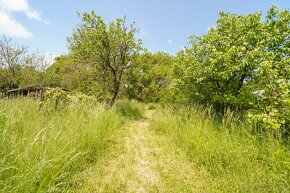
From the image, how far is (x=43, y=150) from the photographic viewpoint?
2.43 m

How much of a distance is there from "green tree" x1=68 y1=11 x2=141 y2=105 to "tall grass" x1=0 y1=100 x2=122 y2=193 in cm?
499

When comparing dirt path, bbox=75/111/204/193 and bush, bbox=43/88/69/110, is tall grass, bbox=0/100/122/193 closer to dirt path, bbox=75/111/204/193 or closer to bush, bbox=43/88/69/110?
dirt path, bbox=75/111/204/193

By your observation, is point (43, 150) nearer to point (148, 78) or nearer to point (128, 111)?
point (128, 111)

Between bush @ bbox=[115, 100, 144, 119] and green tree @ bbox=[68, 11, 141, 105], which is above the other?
green tree @ bbox=[68, 11, 141, 105]

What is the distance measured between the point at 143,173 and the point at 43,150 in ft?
6.08

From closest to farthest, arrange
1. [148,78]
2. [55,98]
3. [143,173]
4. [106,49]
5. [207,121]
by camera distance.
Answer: [143,173] < [207,121] < [55,98] < [106,49] < [148,78]

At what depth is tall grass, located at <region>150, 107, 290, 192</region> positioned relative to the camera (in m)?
2.33

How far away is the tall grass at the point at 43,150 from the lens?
1.86 meters

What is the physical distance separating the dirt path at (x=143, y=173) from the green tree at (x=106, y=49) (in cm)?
630

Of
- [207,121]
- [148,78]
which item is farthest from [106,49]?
[207,121]

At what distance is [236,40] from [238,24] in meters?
0.62

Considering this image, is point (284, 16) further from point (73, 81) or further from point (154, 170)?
point (73, 81)

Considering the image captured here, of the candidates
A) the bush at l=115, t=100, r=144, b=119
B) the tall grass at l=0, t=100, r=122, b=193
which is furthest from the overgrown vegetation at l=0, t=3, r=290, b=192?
the bush at l=115, t=100, r=144, b=119

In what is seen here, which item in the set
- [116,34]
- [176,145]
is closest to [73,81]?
[116,34]
